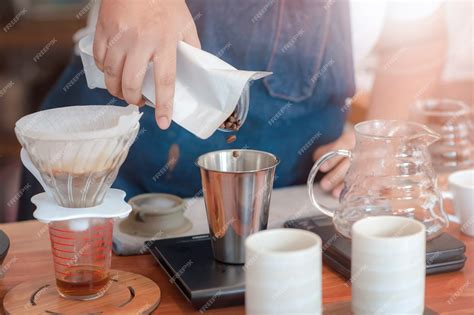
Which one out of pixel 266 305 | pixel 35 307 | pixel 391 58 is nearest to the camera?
pixel 266 305

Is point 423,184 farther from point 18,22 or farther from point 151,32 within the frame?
point 18,22

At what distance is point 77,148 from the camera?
0.99m

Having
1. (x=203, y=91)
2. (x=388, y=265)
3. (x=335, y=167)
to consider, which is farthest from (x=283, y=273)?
(x=335, y=167)

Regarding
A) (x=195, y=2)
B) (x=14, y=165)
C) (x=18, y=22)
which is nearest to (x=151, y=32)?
(x=195, y=2)

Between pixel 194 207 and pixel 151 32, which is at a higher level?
pixel 151 32

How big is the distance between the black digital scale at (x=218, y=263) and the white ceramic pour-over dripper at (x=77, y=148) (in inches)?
6.7

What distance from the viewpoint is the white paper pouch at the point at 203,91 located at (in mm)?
1121

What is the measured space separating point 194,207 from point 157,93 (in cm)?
40

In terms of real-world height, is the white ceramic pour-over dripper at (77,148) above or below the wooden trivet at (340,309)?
above

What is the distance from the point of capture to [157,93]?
1.11 meters

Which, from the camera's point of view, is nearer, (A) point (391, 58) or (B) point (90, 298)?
(B) point (90, 298)

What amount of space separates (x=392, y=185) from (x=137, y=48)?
1.49 ft

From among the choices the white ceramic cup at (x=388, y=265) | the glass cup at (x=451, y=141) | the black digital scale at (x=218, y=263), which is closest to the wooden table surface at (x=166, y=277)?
the black digital scale at (x=218, y=263)

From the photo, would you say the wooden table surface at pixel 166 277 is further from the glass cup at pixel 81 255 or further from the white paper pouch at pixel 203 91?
the white paper pouch at pixel 203 91
